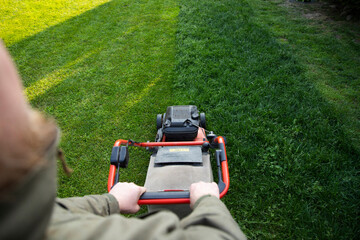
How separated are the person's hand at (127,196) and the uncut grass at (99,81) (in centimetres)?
121

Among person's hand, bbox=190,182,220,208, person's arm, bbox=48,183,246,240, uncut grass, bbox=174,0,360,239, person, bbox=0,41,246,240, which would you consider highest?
person, bbox=0,41,246,240

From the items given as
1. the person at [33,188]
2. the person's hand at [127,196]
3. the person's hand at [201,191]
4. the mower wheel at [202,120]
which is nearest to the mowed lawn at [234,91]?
the mower wheel at [202,120]

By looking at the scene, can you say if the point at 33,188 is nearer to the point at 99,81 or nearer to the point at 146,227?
the point at 146,227

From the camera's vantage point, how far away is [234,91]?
3.65m

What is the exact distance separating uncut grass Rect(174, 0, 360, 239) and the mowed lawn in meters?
0.01

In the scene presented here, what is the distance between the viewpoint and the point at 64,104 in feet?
12.7

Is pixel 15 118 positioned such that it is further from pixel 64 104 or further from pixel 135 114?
pixel 64 104

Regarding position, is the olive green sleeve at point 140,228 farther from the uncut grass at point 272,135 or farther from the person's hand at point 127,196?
the uncut grass at point 272,135

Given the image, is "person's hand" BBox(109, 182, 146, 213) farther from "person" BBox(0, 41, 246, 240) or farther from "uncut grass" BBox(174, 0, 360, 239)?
"uncut grass" BBox(174, 0, 360, 239)

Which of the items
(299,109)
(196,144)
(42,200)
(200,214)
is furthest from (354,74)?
(42,200)

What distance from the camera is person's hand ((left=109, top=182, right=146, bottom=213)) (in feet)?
4.69

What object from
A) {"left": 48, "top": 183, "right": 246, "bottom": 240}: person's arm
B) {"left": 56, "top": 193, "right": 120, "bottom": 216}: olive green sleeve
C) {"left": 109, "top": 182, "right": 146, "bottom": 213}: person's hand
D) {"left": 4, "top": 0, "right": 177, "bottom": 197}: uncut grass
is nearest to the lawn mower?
{"left": 109, "top": 182, "right": 146, "bottom": 213}: person's hand

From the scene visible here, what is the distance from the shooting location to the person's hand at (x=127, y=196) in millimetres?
1429

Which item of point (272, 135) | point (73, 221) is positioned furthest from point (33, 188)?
point (272, 135)
